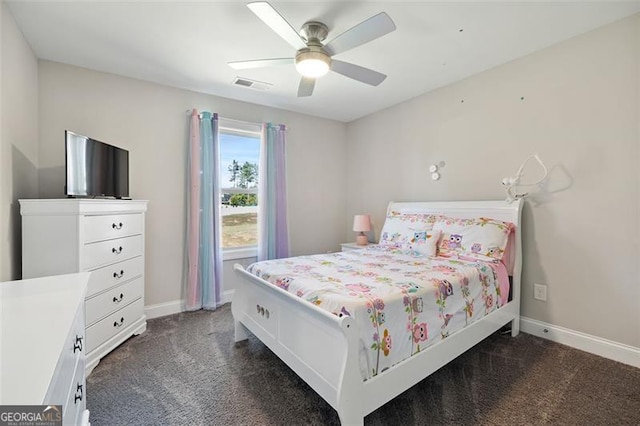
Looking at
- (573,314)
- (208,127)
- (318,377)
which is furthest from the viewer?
(208,127)

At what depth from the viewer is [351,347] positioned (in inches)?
51.4

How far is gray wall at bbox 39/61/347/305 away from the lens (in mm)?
2600

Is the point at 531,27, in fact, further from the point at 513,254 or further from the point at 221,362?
the point at 221,362

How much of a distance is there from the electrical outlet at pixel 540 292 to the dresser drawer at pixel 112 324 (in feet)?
12.0

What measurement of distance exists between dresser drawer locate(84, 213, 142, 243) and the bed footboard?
3.67 ft

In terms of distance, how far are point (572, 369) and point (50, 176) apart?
4.54 m

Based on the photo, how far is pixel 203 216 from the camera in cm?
327

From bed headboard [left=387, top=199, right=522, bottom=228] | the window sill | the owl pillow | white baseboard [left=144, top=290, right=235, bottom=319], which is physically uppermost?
bed headboard [left=387, top=199, right=522, bottom=228]

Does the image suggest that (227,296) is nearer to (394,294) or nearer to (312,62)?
(394,294)

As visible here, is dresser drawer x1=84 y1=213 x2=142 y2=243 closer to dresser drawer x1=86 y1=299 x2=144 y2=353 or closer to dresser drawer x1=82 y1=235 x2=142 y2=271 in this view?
dresser drawer x1=82 y1=235 x2=142 y2=271

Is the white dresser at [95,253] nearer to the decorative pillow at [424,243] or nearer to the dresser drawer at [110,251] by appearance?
the dresser drawer at [110,251]

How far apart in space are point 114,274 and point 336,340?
6.69 feet

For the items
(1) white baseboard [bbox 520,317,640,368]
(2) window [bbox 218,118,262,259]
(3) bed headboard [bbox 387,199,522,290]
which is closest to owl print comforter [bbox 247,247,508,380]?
(3) bed headboard [bbox 387,199,522,290]

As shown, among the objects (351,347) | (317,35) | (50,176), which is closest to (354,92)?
(317,35)
